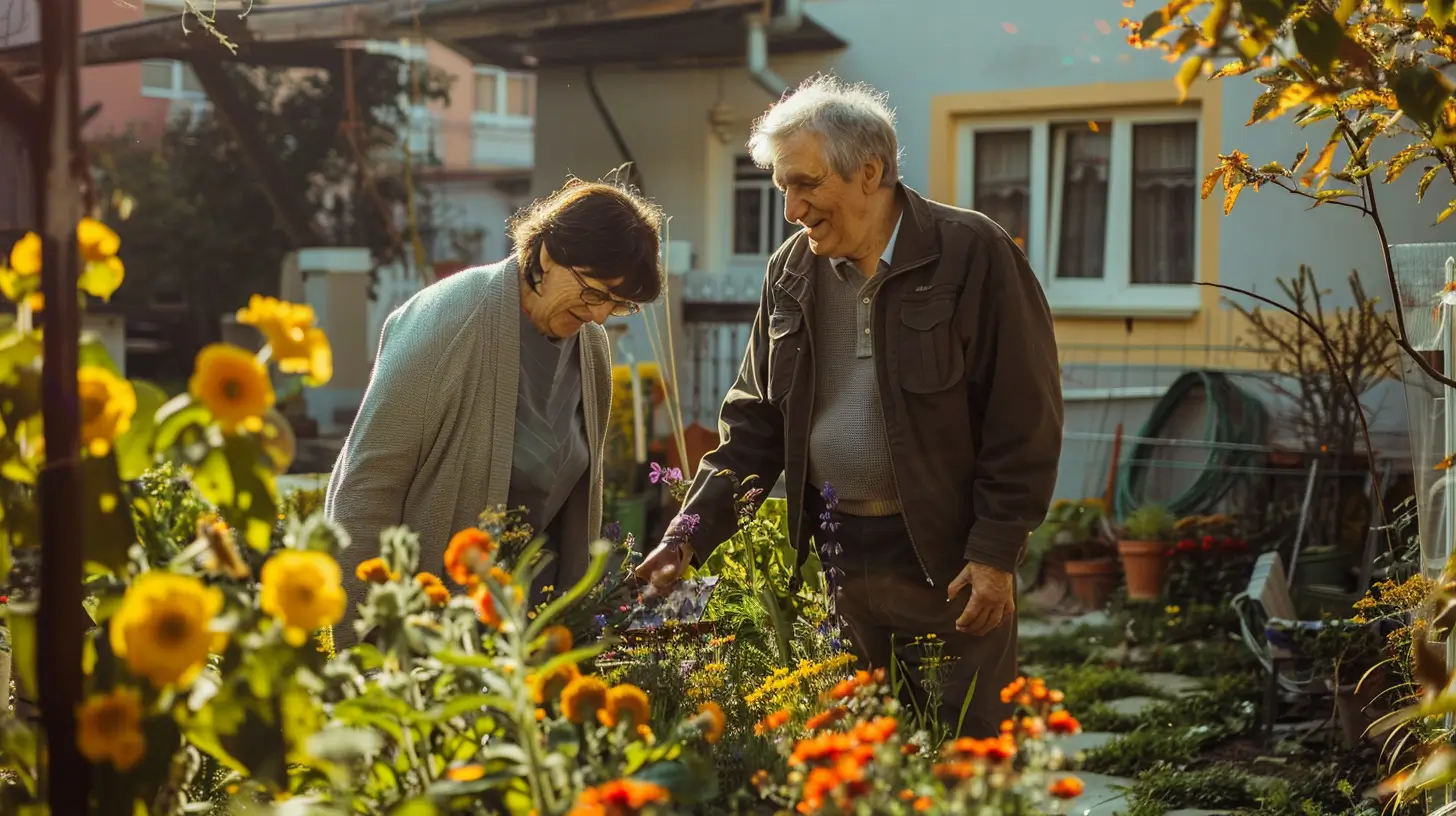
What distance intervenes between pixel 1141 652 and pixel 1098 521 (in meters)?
1.31

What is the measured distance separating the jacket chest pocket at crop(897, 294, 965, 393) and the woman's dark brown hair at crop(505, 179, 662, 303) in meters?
0.47

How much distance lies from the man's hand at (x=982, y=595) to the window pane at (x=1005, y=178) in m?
5.86

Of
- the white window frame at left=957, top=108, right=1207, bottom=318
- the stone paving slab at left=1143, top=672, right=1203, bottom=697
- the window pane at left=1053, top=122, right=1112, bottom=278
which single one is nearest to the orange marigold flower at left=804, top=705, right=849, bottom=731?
the stone paving slab at left=1143, top=672, right=1203, bottom=697

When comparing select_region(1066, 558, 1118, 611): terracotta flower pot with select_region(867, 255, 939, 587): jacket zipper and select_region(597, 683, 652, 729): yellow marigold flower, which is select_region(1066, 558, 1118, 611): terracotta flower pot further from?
select_region(597, 683, 652, 729): yellow marigold flower

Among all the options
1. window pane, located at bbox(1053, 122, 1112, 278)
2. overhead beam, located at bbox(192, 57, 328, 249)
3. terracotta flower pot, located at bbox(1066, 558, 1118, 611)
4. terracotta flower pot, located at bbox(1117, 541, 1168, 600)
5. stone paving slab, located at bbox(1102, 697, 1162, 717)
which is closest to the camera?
stone paving slab, located at bbox(1102, 697, 1162, 717)

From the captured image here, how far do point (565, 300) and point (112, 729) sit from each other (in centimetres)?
164

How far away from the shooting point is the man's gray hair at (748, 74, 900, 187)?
8.88 ft

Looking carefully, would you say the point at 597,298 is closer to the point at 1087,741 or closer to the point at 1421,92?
the point at 1421,92

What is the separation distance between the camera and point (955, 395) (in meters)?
2.75

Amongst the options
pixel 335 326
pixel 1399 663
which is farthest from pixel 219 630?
pixel 335 326

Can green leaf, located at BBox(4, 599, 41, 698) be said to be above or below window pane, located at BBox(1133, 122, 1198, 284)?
below

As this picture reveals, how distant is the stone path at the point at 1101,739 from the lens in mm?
4074

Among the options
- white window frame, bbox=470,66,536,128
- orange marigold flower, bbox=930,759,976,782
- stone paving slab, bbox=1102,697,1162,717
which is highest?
white window frame, bbox=470,66,536,128

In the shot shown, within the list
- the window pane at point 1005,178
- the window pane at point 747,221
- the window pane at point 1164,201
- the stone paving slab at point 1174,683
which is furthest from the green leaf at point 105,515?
the window pane at point 747,221
